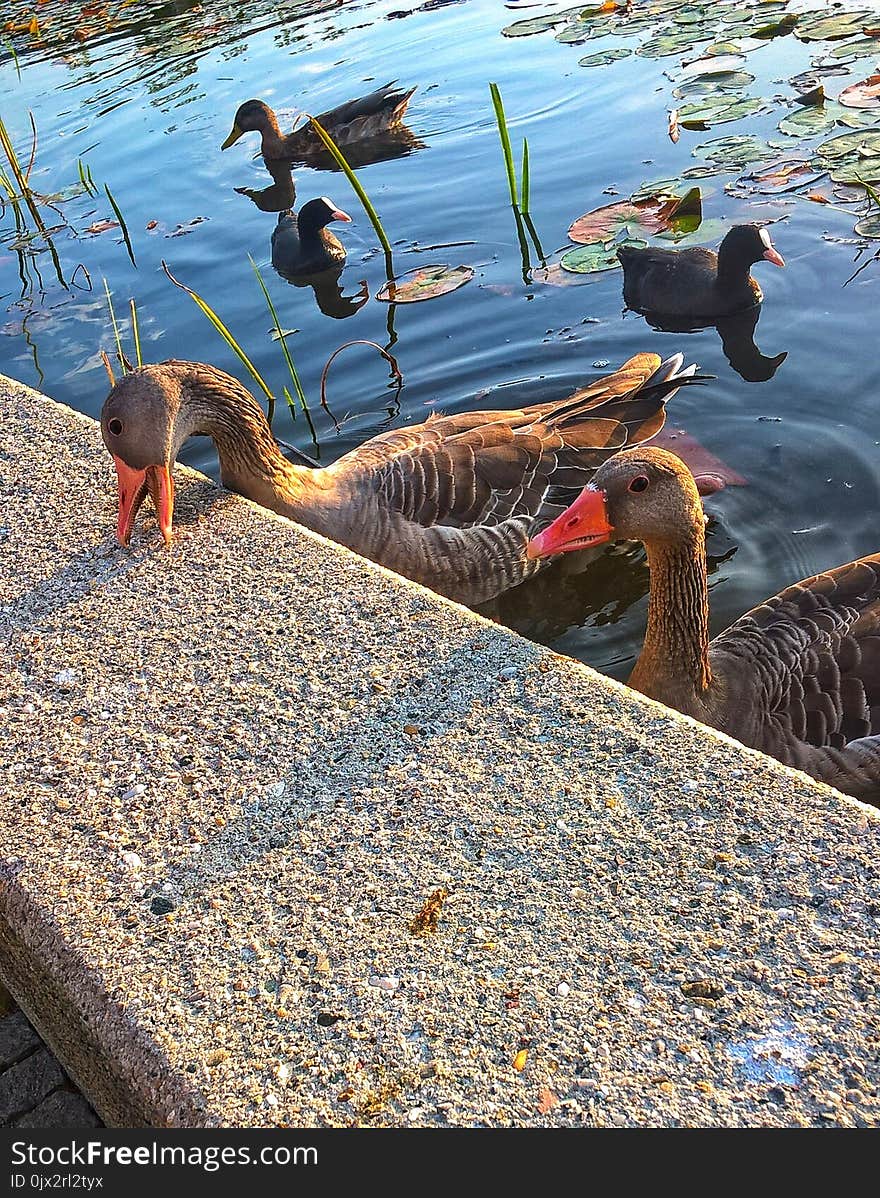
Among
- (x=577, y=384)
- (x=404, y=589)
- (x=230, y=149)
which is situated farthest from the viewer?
(x=230, y=149)

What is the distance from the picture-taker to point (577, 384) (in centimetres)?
706

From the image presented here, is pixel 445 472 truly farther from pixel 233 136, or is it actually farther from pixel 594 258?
pixel 233 136

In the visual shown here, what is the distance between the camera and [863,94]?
9156 mm

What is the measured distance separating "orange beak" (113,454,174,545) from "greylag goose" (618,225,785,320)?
4.54 m

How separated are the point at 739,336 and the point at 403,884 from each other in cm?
588

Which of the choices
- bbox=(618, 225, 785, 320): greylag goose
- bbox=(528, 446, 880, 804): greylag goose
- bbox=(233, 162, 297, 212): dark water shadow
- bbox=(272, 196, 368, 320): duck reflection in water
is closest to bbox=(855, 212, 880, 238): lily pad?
bbox=(618, 225, 785, 320): greylag goose

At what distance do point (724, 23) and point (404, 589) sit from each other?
10.6 metres

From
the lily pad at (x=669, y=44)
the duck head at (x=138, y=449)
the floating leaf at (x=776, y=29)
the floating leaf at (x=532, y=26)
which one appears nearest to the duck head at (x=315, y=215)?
the lily pad at (x=669, y=44)

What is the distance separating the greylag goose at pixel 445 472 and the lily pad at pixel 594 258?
2.56 m

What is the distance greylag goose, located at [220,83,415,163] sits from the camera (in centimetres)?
1119

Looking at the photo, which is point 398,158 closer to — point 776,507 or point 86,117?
point 86,117

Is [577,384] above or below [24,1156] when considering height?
below

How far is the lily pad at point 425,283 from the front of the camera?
8227 mm

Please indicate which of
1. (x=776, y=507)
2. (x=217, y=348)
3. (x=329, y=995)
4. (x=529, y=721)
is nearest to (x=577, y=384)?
(x=776, y=507)
